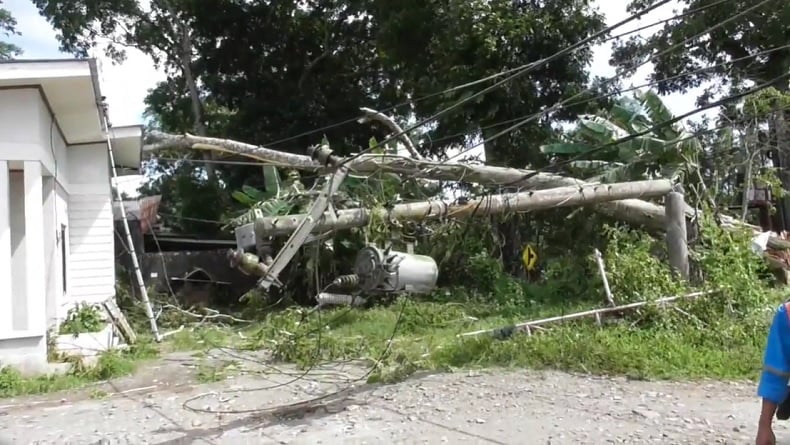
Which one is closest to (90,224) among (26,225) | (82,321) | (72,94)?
(82,321)

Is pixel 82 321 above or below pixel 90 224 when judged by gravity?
below

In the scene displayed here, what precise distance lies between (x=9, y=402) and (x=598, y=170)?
10887 mm

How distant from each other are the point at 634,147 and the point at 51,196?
9860mm

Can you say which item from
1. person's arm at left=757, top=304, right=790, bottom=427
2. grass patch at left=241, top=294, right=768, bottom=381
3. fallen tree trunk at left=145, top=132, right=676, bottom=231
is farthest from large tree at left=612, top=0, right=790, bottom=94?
person's arm at left=757, top=304, right=790, bottom=427

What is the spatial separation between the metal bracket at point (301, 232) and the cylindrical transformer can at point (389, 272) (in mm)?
656

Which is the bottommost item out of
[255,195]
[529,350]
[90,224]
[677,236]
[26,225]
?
[529,350]

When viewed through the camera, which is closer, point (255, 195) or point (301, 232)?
point (301, 232)

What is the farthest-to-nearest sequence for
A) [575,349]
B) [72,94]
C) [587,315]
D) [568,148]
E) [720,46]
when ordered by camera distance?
[720,46] → [568,148] → [72,94] → [587,315] → [575,349]

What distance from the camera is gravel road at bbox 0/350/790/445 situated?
264 inches

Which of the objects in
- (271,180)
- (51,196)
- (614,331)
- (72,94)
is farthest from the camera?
(271,180)

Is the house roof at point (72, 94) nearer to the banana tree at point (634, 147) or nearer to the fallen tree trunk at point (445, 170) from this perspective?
the fallen tree trunk at point (445, 170)

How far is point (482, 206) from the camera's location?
35.2 feet

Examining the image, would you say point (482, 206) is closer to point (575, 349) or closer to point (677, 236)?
point (575, 349)

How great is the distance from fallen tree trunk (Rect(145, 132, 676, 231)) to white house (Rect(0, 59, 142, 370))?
1.23 meters
